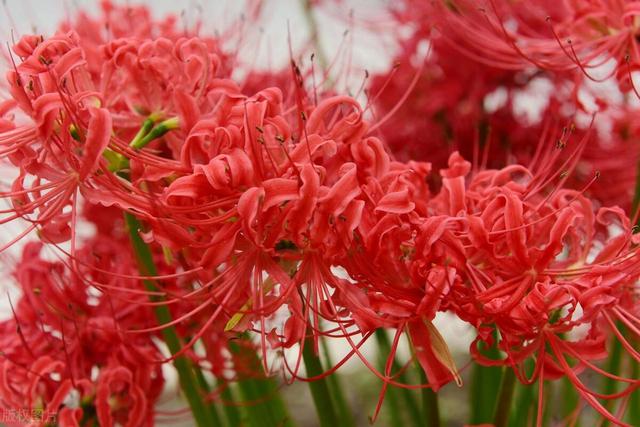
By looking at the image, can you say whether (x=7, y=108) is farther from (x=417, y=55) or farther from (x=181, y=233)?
(x=417, y=55)

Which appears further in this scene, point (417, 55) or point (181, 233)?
point (417, 55)

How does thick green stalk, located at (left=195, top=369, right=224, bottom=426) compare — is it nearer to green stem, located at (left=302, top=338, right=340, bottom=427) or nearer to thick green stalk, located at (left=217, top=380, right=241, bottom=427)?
thick green stalk, located at (left=217, top=380, right=241, bottom=427)

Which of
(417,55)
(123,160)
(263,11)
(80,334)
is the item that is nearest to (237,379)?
(80,334)

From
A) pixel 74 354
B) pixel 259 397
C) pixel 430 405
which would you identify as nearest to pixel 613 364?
pixel 430 405

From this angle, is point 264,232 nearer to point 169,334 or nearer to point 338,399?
point 169,334

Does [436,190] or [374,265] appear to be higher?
[436,190]

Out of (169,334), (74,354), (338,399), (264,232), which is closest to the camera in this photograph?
(264,232)

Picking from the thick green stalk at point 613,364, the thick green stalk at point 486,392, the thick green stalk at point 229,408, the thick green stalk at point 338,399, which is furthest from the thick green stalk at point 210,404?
the thick green stalk at point 613,364

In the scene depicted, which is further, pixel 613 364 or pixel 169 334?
pixel 613 364
